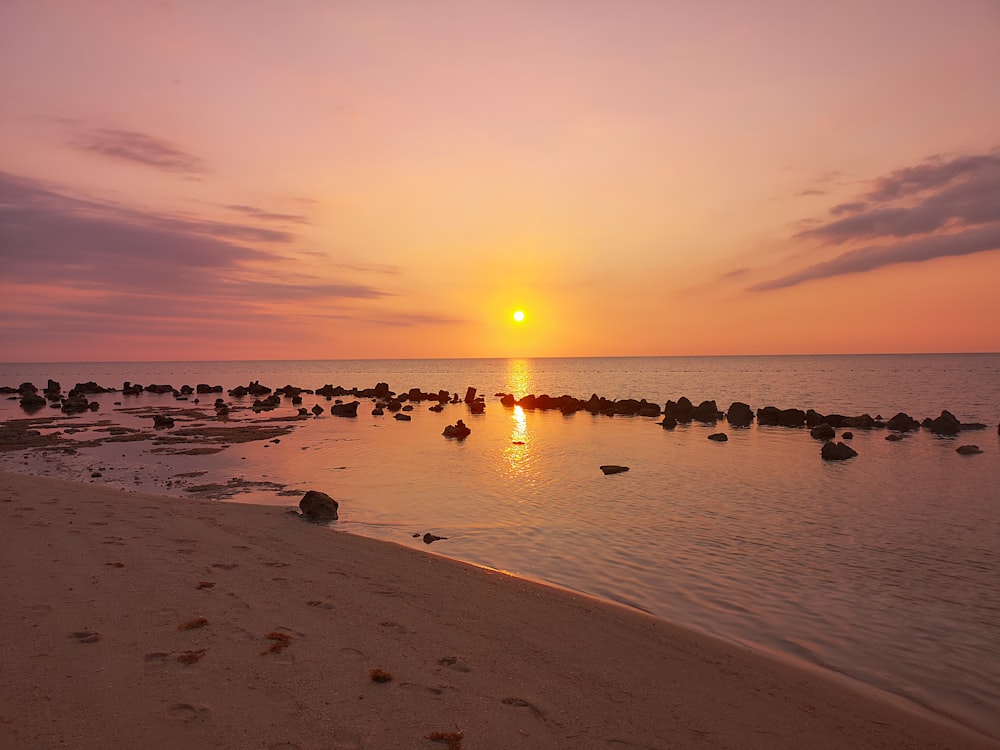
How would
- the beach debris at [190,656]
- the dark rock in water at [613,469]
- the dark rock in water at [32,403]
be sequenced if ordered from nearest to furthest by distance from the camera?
the beach debris at [190,656] → the dark rock in water at [613,469] → the dark rock in water at [32,403]

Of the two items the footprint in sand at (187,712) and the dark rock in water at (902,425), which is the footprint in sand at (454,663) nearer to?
the footprint in sand at (187,712)

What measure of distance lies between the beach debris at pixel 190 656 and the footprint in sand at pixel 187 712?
3.40ft

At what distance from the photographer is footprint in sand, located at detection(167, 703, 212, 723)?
5855 mm

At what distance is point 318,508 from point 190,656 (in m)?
10.9

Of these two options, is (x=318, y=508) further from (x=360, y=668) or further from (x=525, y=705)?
(x=525, y=705)

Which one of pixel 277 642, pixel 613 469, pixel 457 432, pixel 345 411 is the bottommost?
pixel 613 469

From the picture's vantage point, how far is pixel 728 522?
18516 millimetres

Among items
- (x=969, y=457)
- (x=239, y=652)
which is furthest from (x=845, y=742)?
(x=969, y=457)

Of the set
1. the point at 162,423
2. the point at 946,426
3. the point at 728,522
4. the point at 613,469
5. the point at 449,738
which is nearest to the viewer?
the point at 449,738

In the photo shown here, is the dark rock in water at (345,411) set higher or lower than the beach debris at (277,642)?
higher

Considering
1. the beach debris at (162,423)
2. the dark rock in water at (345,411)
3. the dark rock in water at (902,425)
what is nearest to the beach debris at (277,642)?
the beach debris at (162,423)

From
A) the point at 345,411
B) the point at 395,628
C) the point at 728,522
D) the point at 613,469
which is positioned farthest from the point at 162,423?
the point at 395,628

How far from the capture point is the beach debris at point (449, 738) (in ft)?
19.0

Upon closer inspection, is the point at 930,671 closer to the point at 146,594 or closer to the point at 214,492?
the point at 146,594
